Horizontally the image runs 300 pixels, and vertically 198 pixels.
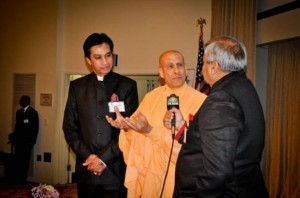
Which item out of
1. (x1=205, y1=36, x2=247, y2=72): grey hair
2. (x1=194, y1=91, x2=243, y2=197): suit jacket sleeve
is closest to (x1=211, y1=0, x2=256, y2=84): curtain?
(x1=205, y1=36, x2=247, y2=72): grey hair

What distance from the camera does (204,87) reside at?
4176 mm

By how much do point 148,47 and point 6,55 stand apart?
3691 mm

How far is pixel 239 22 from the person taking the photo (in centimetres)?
438

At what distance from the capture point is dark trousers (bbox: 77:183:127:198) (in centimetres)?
218

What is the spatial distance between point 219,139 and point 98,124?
3.90 feet

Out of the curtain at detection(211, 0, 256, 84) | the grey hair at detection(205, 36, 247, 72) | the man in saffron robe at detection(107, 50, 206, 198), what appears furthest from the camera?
the curtain at detection(211, 0, 256, 84)

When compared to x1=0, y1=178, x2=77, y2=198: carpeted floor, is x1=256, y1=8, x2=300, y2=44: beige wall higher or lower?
higher

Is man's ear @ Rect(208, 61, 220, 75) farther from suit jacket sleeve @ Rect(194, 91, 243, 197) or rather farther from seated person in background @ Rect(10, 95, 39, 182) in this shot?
seated person in background @ Rect(10, 95, 39, 182)

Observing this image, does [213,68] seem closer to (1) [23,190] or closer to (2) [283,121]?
(2) [283,121]

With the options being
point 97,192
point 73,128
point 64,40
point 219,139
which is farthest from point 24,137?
point 219,139

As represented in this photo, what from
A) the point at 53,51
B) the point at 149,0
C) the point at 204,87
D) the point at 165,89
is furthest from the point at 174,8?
the point at 165,89

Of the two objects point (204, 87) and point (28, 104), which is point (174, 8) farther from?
point (28, 104)

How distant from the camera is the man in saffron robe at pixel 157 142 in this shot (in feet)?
6.52

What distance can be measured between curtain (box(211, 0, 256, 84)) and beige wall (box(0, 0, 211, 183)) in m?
0.26
